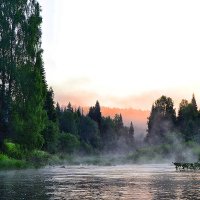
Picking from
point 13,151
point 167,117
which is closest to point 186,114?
point 167,117

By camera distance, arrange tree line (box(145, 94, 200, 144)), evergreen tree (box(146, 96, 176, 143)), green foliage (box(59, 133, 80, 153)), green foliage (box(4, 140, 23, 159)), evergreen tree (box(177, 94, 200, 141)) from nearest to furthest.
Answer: green foliage (box(4, 140, 23, 159))
green foliage (box(59, 133, 80, 153))
evergreen tree (box(177, 94, 200, 141))
tree line (box(145, 94, 200, 144))
evergreen tree (box(146, 96, 176, 143))

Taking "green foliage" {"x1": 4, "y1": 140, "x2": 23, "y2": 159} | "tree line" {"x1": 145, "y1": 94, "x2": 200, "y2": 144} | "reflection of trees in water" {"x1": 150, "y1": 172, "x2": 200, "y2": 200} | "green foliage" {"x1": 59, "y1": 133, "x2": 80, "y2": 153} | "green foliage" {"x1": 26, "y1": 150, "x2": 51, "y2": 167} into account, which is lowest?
"reflection of trees in water" {"x1": 150, "y1": 172, "x2": 200, "y2": 200}

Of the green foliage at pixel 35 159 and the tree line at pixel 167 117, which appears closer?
the green foliage at pixel 35 159

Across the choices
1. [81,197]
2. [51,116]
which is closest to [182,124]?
[51,116]

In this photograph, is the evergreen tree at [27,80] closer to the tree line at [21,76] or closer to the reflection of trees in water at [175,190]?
the tree line at [21,76]

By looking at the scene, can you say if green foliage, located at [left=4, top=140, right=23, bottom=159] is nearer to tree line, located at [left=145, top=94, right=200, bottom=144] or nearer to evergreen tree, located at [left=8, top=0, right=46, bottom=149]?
evergreen tree, located at [left=8, top=0, right=46, bottom=149]

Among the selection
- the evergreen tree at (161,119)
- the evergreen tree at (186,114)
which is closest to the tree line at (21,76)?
the evergreen tree at (186,114)

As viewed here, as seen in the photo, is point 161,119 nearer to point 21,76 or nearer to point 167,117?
point 167,117

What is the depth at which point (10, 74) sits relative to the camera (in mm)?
53688

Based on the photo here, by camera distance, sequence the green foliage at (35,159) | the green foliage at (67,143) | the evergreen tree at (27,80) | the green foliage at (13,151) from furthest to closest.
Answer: the green foliage at (67,143)
the green foliage at (35,159)
the green foliage at (13,151)
the evergreen tree at (27,80)

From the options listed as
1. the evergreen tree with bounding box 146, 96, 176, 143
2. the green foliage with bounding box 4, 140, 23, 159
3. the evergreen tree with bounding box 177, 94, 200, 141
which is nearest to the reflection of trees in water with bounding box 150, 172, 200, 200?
the green foliage with bounding box 4, 140, 23, 159

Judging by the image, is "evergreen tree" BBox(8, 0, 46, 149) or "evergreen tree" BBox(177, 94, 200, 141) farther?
"evergreen tree" BBox(177, 94, 200, 141)

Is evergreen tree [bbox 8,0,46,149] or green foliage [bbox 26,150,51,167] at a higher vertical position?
evergreen tree [bbox 8,0,46,149]

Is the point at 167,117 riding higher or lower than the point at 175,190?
higher
